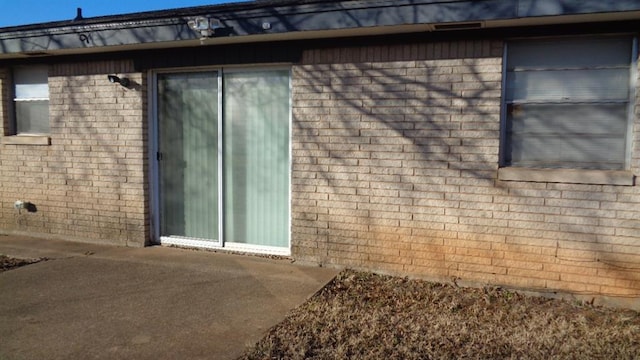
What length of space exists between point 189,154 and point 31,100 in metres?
2.85

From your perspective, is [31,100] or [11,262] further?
[31,100]

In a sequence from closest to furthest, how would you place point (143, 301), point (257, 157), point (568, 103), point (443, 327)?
point (443, 327), point (143, 301), point (568, 103), point (257, 157)

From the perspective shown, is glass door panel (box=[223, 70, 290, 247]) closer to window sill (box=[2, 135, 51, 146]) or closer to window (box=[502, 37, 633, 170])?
window (box=[502, 37, 633, 170])

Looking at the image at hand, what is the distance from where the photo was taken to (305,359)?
3.55 m

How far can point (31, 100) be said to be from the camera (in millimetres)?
7648

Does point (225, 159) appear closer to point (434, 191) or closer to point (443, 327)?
point (434, 191)

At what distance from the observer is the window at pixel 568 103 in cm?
482

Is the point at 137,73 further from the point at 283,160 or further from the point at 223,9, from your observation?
the point at 283,160

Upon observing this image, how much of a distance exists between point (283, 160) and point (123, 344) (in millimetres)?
2985

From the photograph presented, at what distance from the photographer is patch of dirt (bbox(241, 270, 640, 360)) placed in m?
3.69

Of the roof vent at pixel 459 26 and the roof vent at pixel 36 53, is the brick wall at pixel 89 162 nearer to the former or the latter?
the roof vent at pixel 36 53

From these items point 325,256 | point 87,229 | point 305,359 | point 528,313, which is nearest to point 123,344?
point 305,359

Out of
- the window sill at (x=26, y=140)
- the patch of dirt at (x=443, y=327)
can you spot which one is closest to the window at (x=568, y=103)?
the patch of dirt at (x=443, y=327)

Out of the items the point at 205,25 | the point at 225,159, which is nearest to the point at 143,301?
the point at 225,159
